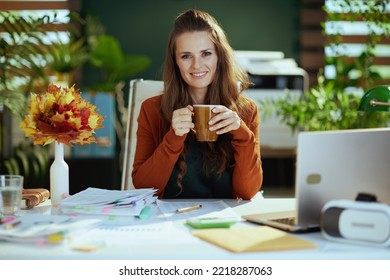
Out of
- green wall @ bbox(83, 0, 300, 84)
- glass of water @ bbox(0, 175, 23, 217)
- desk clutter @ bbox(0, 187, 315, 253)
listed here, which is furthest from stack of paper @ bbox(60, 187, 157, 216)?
green wall @ bbox(83, 0, 300, 84)

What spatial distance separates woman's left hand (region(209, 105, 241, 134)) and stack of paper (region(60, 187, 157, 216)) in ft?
0.84

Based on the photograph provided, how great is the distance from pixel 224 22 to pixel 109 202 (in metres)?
4.30

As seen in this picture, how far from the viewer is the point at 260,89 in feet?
15.0

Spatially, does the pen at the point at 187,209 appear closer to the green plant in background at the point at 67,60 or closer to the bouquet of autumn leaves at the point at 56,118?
the bouquet of autumn leaves at the point at 56,118

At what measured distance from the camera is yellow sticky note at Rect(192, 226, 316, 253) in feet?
3.15

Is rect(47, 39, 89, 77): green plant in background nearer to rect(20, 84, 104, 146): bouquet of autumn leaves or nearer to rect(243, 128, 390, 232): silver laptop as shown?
rect(20, 84, 104, 146): bouquet of autumn leaves

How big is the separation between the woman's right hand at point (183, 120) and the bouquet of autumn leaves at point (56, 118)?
259 millimetres

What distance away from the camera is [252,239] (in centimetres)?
102

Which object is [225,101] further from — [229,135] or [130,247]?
[130,247]

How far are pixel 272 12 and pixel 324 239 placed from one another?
15.2 ft

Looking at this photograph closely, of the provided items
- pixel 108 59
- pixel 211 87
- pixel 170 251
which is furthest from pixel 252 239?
pixel 108 59

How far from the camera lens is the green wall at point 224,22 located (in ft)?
17.6

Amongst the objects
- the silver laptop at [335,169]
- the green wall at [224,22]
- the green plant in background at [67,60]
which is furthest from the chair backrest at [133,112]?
the green wall at [224,22]
